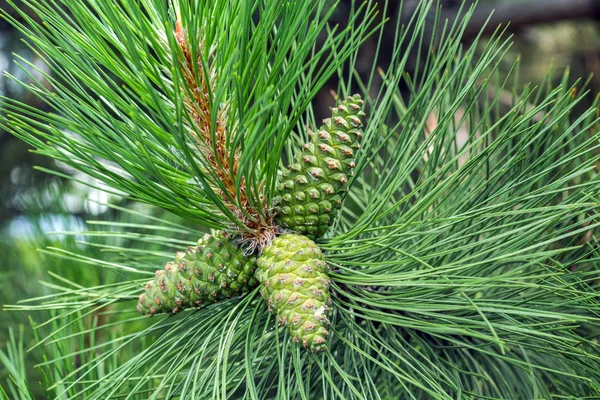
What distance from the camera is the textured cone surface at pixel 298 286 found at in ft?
1.56

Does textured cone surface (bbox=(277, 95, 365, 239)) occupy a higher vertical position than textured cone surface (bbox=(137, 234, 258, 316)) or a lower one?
higher

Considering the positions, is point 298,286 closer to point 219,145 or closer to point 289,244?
point 289,244

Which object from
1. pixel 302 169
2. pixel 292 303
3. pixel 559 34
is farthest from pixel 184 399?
pixel 559 34

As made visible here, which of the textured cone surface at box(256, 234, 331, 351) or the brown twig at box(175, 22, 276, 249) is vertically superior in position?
the brown twig at box(175, 22, 276, 249)

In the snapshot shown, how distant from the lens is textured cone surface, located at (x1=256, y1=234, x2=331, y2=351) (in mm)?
475

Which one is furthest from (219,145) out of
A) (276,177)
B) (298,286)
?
(298,286)

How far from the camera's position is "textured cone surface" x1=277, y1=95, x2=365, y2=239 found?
550 mm

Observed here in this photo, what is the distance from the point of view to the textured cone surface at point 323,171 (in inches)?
21.7

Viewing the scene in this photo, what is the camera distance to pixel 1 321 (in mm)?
1268

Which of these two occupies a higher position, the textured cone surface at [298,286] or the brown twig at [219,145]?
the brown twig at [219,145]

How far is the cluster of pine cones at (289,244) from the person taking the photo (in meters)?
0.53

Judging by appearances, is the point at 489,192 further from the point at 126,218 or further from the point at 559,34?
the point at 559,34

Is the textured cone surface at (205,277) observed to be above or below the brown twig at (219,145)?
below

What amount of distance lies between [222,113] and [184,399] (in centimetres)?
27
